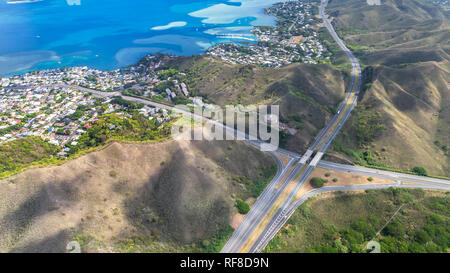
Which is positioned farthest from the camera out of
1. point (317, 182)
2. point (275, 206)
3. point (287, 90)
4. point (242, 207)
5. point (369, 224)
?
point (287, 90)

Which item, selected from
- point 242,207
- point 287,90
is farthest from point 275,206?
point 287,90

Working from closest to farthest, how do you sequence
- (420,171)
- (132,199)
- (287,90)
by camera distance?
(132,199) < (420,171) < (287,90)

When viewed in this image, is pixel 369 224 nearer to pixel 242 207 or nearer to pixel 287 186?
pixel 287 186

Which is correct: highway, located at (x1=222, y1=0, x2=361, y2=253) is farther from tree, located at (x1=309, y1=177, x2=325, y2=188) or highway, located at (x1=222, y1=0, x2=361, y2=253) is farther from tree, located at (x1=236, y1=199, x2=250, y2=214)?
tree, located at (x1=309, y1=177, x2=325, y2=188)

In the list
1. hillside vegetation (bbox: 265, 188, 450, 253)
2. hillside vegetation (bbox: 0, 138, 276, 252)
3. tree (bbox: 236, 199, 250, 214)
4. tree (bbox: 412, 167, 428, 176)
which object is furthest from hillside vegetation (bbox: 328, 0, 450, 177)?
hillside vegetation (bbox: 0, 138, 276, 252)

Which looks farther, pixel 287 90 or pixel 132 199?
pixel 287 90

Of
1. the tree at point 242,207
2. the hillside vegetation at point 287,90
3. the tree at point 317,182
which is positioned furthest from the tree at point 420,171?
the tree at point 242,207

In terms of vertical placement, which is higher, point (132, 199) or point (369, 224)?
point (132, 199)

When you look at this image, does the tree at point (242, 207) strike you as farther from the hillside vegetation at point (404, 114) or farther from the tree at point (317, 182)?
the hillside vegetation at point (404, 114)

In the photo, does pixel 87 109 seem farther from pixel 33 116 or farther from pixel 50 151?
pixel 50 151

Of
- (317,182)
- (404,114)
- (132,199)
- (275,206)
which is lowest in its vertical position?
(275,206)
